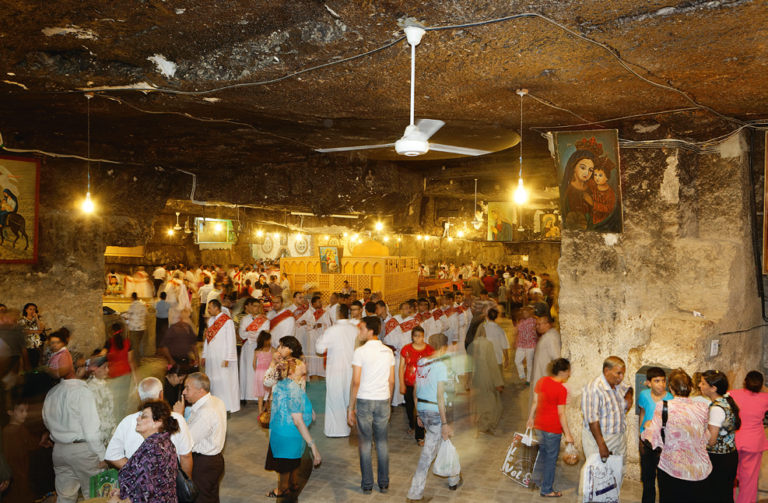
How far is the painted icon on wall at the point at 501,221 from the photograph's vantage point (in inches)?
733

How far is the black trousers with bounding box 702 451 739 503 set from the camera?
433 cm

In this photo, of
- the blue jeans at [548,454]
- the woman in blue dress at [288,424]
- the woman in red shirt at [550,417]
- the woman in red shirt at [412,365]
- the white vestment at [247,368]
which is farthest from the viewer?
the white vestment at [247,368]

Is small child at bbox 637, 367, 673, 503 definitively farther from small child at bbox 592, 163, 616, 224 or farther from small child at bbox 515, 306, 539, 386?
small child at bbox 515, 306, 539, 386

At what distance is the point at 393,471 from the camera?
595 cm

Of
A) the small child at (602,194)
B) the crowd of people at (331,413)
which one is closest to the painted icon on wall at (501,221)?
the crowd of people at (331,413)

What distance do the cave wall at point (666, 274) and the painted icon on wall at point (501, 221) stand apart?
12.1m

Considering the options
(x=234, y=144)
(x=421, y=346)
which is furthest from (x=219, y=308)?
(x=421, y=346)

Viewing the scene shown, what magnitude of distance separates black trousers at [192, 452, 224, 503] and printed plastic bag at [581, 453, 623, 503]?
121 inches

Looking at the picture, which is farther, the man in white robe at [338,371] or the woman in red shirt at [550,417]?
the man in white robe at [338,371]

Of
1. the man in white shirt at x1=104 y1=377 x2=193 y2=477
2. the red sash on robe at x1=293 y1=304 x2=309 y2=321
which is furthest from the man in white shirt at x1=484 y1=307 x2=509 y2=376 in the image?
the man in white shirt at x1=104 y1=377 x2=193 y2=477

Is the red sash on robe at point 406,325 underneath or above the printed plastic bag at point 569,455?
above

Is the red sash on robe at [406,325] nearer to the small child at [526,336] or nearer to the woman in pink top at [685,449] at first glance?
the small child at [526,336]

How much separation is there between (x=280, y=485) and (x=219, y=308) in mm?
3516

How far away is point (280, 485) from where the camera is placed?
187 inches
